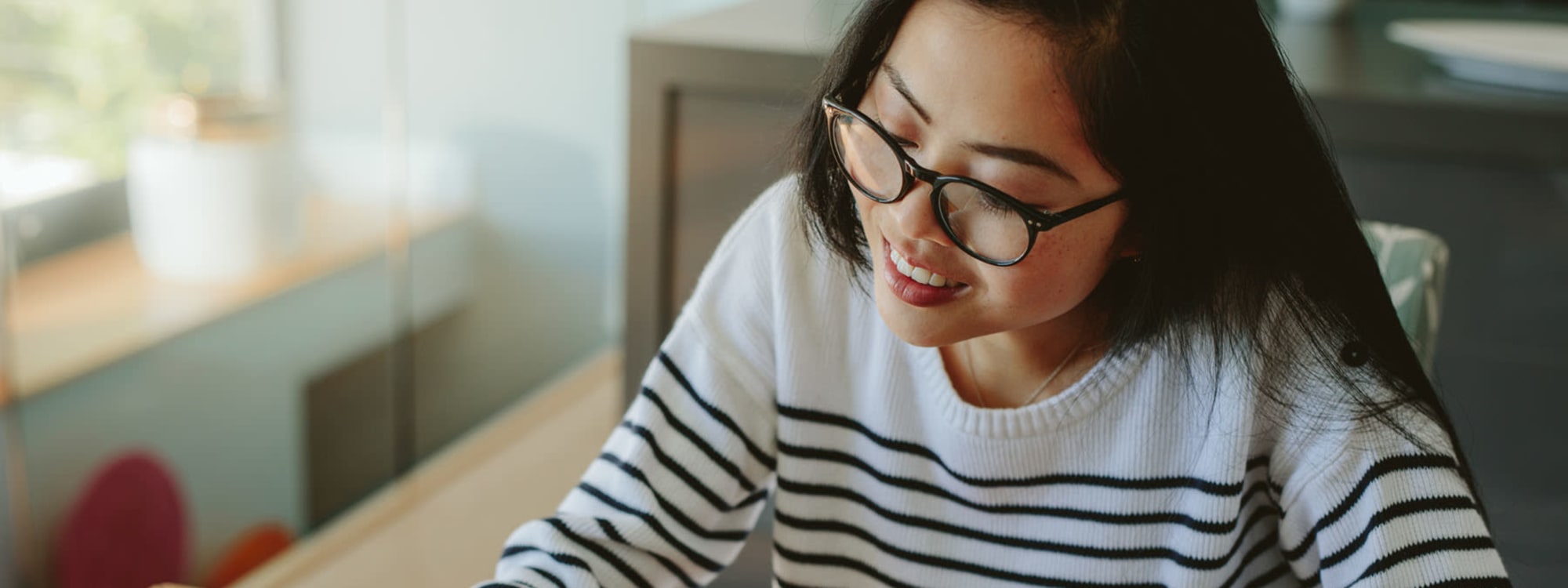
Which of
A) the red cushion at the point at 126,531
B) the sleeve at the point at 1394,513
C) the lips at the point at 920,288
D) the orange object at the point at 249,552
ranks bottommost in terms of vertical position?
the orange object at the point at 249,552

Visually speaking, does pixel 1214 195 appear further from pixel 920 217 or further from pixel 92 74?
pixel 92 74

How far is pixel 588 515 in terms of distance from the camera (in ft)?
3.01

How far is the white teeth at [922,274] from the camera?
76cm

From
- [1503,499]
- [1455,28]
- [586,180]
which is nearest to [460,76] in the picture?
[586,180]

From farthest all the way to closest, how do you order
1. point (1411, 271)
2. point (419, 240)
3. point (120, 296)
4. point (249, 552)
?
point (419, 240) → point (249, 552) → point (120, 296) → point (1411, 271)

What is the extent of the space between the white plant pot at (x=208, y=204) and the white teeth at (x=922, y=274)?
151cm

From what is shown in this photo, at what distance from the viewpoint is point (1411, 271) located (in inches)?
40.1

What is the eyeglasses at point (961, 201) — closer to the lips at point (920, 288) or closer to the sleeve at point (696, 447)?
the lips at point (920, 288)

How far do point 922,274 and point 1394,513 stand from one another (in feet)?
1.01

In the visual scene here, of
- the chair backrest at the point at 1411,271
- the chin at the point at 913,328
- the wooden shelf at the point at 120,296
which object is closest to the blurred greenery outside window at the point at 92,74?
the wooden shelf at the point at 120,296

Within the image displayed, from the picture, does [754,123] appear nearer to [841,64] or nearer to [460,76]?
[841,64]

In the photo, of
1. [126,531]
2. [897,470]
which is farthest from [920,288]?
[126,531]

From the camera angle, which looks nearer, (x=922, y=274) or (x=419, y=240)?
(x=922, y=274)

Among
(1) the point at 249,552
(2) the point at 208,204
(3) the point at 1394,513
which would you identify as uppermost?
(3) the point at 1394,513
